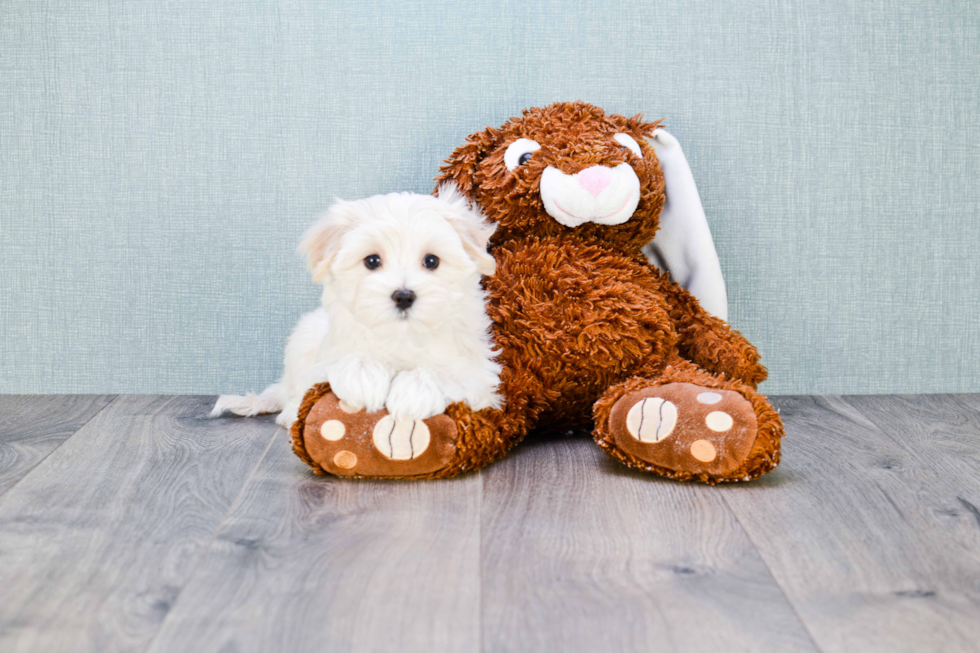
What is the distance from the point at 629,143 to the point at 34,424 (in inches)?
47.8

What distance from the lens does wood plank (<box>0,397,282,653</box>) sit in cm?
77

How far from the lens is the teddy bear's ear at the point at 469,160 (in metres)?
1.45

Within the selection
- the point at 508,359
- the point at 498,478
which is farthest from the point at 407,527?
the point at 508,359

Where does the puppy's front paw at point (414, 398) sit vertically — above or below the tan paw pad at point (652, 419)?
above

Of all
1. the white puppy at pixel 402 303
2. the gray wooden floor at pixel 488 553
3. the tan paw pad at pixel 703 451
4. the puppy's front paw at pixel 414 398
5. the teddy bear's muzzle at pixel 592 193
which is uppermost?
the teddy bear's muzzle at pixel 592 193

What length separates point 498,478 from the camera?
120 centimetres

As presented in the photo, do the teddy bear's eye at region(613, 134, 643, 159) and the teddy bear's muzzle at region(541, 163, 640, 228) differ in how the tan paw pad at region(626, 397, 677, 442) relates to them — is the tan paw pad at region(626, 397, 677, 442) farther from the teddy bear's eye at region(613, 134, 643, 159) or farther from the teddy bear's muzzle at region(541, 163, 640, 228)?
the teddy bear's eye at region(613, 134, 643, 159)

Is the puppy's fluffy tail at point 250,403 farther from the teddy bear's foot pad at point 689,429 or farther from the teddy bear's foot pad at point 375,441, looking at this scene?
the teddy bear's foot pad at point 689,429

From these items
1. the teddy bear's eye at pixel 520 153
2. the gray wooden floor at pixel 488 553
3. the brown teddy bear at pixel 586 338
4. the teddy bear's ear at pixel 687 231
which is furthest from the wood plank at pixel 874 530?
the teddy bear's eye at pixel 520 153

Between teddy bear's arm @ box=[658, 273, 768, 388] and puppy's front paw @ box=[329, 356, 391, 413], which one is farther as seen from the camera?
teddy bear's arm @ box=[658, 273, 768, 388]

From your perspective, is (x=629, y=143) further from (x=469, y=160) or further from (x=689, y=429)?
(x=689, y=429)

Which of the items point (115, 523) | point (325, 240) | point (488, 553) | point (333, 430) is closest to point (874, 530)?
point (488, 553)

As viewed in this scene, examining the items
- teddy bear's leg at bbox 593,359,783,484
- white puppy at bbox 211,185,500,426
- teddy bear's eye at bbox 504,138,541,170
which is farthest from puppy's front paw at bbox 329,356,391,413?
teddy bear's eye at bbox 504,138,541,170

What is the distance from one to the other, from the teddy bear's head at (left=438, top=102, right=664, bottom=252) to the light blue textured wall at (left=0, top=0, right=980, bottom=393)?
236 millimetres
